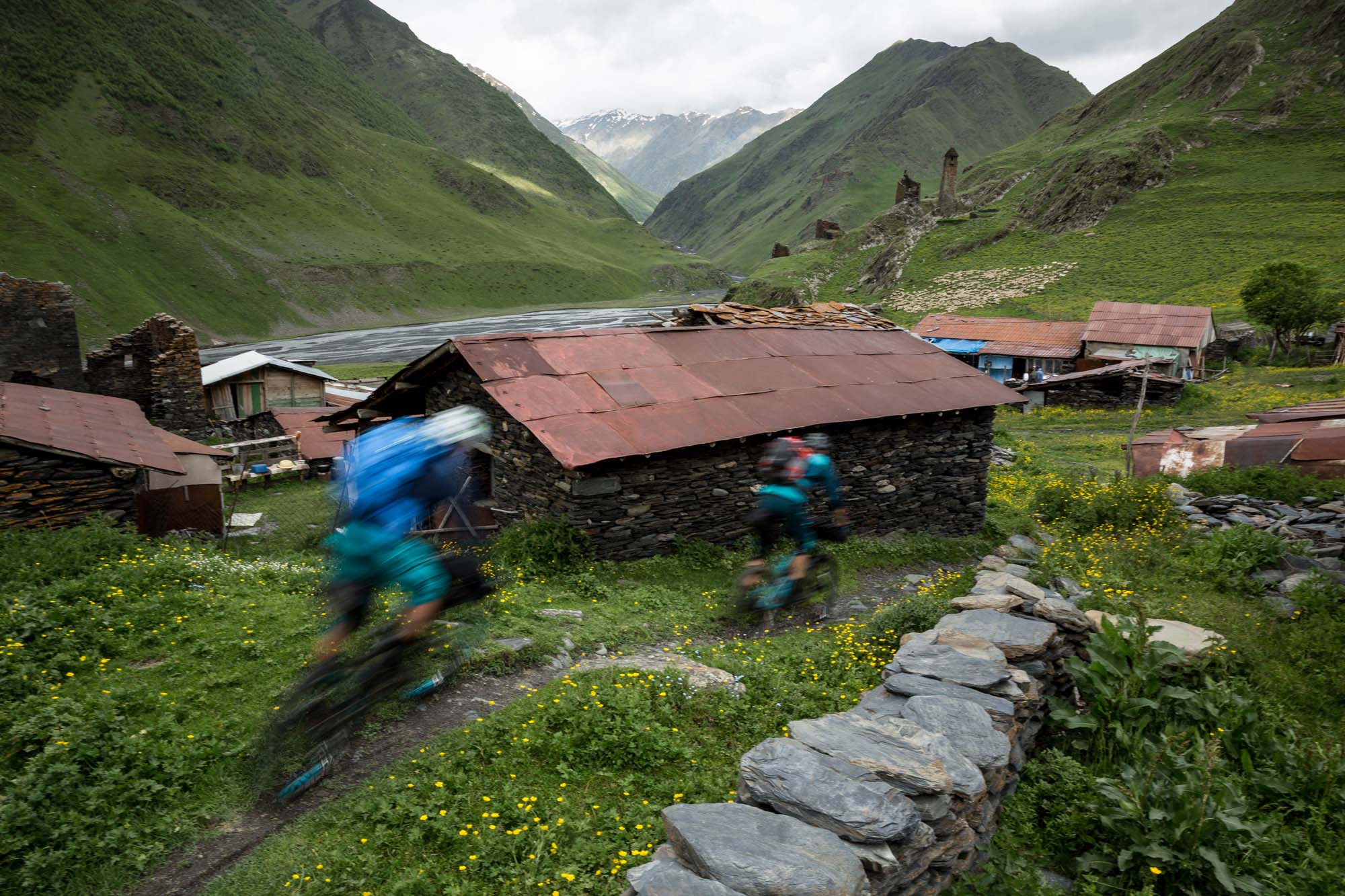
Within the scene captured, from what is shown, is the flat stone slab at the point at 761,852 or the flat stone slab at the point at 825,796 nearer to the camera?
the flat stone slab at the point at 761,852

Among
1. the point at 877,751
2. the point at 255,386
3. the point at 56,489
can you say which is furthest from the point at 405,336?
the point at 877,751

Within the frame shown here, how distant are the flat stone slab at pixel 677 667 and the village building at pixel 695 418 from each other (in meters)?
3.47

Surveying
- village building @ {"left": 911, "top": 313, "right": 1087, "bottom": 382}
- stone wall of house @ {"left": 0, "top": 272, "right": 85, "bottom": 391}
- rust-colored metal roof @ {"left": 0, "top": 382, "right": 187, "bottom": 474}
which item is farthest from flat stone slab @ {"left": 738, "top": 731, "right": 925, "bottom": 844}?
village building @ {"left": 911, "top": 313, "right": 1087, "bottom": 382}

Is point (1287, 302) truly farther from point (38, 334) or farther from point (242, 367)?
point (38, 334)

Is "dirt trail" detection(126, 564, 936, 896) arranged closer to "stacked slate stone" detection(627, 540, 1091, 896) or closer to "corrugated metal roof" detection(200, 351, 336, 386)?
"stacked slate stone" detection(627, 540, 1091, 896)

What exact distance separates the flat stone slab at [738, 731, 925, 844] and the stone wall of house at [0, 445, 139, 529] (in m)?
12.9

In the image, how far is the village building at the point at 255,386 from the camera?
32500mm

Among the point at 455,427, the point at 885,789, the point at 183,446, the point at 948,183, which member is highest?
the point at 948,183

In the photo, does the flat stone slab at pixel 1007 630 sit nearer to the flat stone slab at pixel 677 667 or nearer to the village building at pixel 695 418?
the flat stone slab at pixel 677 667

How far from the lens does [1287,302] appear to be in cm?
4206

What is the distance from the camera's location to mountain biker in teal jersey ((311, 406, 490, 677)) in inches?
206

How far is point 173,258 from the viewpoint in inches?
3410

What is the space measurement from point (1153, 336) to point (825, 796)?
49838 mm

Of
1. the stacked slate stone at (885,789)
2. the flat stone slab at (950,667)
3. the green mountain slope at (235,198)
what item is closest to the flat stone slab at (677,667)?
the stacked slate stone at (885,789)
